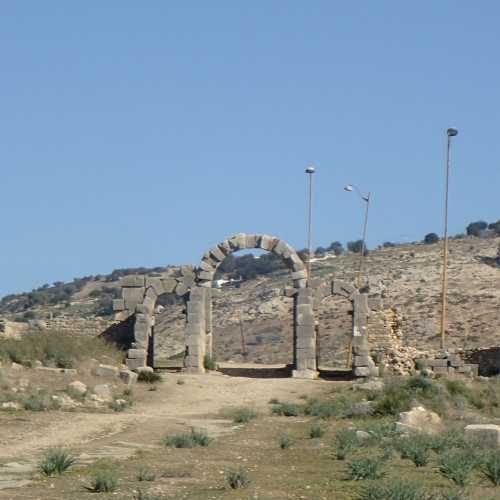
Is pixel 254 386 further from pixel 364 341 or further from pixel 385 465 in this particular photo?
pixel 385 465

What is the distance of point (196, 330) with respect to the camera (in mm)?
37562

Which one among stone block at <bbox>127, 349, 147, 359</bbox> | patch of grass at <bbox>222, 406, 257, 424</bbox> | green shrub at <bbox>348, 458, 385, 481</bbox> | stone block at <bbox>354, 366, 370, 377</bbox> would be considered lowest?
patch of grass at <bbox>222, 406, 257, 424</bbox>

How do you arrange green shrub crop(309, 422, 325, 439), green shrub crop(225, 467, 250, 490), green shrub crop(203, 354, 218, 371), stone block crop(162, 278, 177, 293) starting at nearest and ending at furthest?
1. green shrub crop(225, 467, 250, 490)
2. green shrub crop(309, 422, 325, 439)
3. green shrub crop(203, 354, 218, 371)
4. stone block crop(162, 278, 177, 293)

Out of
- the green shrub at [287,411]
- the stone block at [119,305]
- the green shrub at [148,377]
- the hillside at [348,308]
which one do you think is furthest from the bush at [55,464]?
the hillside at [348,308]

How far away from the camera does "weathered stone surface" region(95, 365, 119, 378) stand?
3136cm

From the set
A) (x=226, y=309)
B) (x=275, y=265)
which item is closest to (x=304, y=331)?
(x=226, y=309)

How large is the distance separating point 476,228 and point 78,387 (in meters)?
67.1

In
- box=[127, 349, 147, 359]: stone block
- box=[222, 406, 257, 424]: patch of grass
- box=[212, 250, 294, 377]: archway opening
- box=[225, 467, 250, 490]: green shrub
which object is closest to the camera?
box=[225, 467, 250, 490]: green shrub

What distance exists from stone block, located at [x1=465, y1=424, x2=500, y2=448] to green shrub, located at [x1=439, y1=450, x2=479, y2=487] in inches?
38.9

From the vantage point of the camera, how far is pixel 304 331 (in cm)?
3706

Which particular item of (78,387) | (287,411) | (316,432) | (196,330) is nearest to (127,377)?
(78,387)

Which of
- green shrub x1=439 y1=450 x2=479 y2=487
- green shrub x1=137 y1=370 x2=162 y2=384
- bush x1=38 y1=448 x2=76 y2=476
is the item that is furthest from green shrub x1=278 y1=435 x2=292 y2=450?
green shrub x1=137 y1=370 x2=162 y2=384

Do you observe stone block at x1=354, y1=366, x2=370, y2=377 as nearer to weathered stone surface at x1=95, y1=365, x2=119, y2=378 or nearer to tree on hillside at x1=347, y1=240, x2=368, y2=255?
weathered stone surface at x1=95, y1=365, x2=119, y2=378

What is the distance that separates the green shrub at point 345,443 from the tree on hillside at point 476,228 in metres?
70.2
